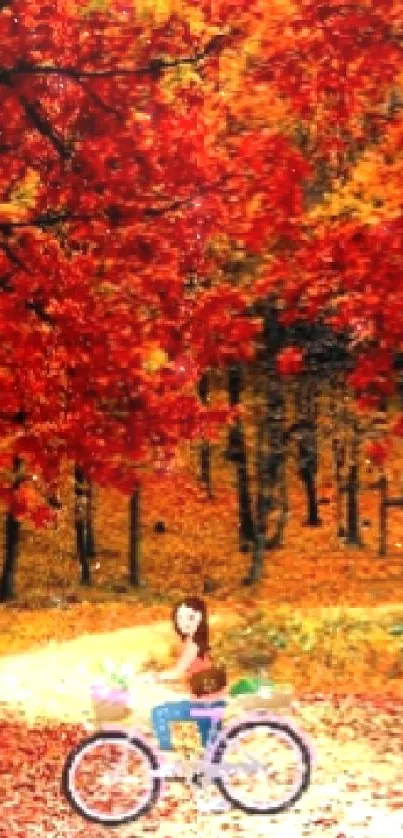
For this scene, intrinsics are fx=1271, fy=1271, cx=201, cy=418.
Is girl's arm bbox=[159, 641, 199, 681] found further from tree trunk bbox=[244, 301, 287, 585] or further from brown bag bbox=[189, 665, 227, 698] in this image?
tree trunk bbox=[244, 301, 287, 585]

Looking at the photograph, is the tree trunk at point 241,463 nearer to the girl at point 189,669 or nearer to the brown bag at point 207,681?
the girl at point 189,669

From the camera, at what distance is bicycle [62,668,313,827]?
32.2 ft

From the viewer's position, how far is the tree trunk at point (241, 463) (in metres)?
40.3

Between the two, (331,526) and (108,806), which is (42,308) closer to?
(108,806)

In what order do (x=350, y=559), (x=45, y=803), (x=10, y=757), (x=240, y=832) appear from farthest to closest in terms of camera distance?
(x=350, y=559) < (x=10, y=757) < (x=45, y=803) < (x=240, y=832)

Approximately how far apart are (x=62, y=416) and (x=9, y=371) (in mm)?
727

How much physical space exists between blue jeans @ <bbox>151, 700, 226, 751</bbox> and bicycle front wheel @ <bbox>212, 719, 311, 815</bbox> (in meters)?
0.20

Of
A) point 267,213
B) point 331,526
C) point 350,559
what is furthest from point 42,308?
point 331,526

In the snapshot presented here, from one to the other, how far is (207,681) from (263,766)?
0.79 metres

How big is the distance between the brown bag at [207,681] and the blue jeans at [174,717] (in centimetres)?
9

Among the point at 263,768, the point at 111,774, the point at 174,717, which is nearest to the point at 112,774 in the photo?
the point at 111,774

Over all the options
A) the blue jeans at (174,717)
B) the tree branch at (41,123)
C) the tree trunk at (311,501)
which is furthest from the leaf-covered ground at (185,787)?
the tree trunk at (311,501)

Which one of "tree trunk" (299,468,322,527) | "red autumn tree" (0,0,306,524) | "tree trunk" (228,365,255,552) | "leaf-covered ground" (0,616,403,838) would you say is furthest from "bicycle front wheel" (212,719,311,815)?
"tree trunk" (299,468,322,527)

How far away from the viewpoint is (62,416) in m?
12.1
